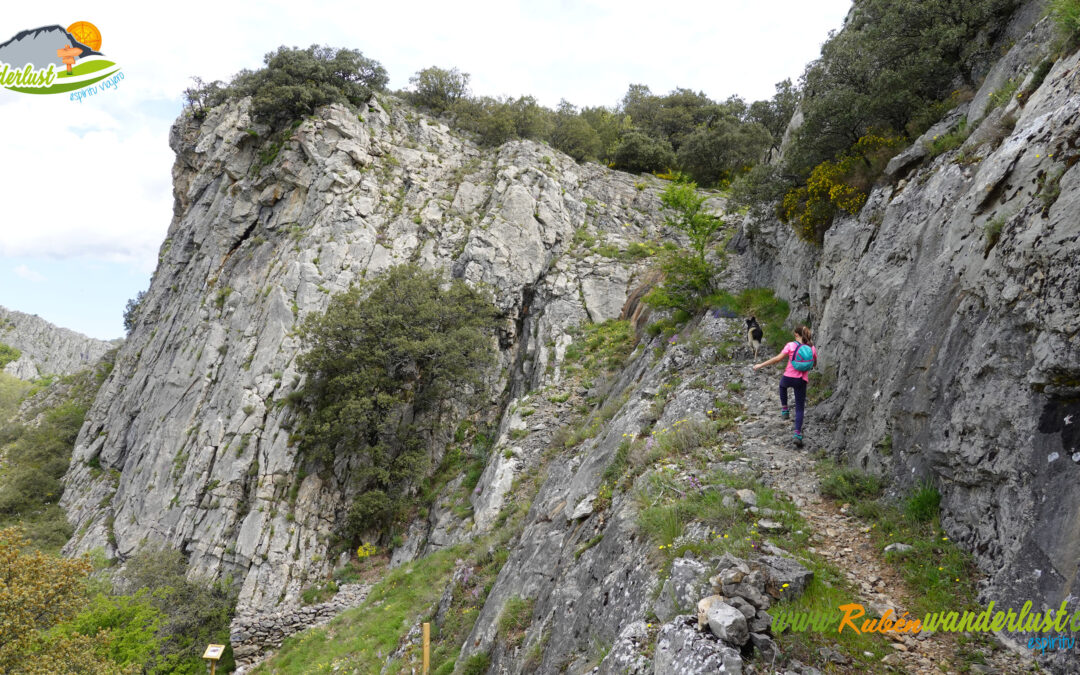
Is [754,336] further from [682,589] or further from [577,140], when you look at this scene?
[577,140]

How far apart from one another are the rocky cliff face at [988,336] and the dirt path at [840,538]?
68 centimetres

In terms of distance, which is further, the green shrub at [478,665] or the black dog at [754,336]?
the black dog at [754,336]

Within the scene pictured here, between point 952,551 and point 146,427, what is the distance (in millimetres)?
32296

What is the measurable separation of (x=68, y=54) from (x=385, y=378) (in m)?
21.1

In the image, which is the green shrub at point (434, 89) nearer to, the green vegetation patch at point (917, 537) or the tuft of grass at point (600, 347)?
the tuft of grass at point (600, 347)

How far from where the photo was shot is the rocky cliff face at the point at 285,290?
1948cm

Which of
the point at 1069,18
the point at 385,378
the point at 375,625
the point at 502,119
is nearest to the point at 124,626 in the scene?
the point at 375,625

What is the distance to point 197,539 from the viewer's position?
19.1 m

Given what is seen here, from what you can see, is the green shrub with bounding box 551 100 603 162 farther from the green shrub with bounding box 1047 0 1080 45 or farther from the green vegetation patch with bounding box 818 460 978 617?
the green vegetation patch with bounding box 818 460 978 617

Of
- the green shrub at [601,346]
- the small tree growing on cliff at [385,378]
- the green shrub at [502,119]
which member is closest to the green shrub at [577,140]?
the green shrub at [502,119]

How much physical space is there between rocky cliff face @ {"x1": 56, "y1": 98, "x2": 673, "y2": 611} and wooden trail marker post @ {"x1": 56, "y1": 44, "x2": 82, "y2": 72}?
9132mm

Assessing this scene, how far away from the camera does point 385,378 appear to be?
64.5 feet

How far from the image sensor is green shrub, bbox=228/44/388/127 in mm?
29703

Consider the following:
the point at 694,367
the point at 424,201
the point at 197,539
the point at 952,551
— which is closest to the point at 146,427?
the point at 197,539
